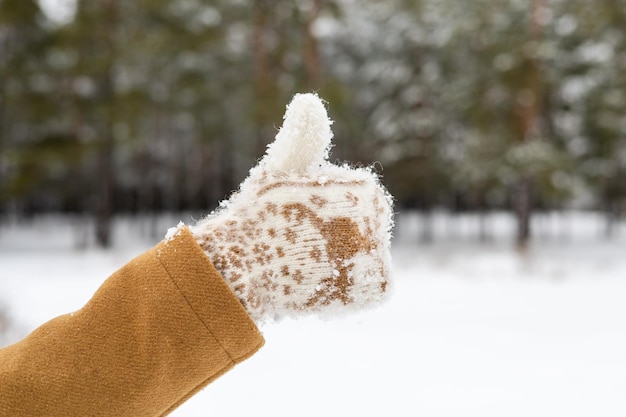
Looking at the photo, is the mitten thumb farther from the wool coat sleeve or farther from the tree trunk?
the tree trunk

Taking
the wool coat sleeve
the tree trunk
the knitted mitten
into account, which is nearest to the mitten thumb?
the knitted mitten

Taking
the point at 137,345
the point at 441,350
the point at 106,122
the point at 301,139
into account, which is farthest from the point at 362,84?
the point at 137,345

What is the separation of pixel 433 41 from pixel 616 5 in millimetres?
6648

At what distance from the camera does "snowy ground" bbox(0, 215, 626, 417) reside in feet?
11.8

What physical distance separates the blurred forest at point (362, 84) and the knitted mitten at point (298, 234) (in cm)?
893

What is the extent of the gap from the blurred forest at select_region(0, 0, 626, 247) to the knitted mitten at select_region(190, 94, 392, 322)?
29.3ft

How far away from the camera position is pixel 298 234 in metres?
1.09

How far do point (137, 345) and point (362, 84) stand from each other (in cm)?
2085

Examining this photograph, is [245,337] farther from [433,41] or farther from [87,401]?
[433,41]

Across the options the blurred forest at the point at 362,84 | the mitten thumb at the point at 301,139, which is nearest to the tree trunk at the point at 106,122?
the blurred forest at the point at 362,84

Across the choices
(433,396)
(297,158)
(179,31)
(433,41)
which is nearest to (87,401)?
(297,158)

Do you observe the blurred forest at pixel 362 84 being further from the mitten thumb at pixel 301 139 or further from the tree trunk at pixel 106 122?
the mitten thumb at pixel 301 139

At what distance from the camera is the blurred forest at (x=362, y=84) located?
12.7 metres

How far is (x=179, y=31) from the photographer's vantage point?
1346cm
